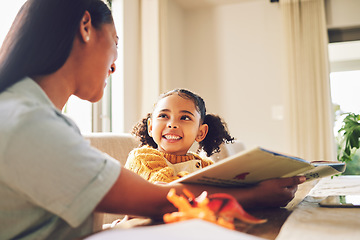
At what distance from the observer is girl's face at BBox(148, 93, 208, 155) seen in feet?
4.10

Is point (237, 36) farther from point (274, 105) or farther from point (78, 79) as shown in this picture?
point (78, 79)

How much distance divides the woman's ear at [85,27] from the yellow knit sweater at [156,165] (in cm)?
44

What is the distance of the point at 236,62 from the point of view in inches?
176

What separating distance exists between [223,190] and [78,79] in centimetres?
39

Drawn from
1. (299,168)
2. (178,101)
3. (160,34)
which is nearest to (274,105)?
(160,34)

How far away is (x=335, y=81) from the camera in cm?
428

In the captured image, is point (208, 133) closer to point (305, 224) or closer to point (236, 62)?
point (305, 224)

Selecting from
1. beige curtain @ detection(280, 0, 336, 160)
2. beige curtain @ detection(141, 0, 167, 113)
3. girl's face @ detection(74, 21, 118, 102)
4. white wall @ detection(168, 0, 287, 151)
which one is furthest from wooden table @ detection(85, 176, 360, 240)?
white wall @ detection(168, 0, 287, 151)

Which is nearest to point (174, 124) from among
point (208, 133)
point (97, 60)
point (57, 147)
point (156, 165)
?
point (156, 165)

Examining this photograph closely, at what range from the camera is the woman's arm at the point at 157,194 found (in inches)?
21.1

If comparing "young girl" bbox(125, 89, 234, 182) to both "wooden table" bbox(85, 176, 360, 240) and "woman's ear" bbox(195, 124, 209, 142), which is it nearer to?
"woman's ear" bbox(195, 124, 209, 142)

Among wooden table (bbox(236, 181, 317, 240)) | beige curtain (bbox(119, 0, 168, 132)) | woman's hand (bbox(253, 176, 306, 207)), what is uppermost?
beige curtain (bbox(119, 0, 168, 132))

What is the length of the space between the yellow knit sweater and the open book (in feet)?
1.10

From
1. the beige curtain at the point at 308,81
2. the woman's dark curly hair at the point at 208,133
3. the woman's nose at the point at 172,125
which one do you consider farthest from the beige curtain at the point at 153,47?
the woman's nose at the point at 172,125
